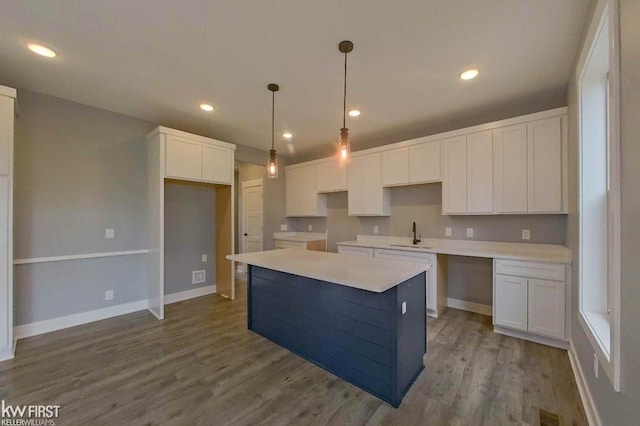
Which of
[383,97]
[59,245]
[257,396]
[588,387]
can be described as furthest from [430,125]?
[59,245]

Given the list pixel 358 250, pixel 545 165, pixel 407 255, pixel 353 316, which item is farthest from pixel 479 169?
pixel 353 316

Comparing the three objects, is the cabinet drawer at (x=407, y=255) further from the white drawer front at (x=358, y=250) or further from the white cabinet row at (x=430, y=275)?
the white drawer front at (x=358, y=250)

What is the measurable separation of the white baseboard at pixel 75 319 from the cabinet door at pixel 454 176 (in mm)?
4452

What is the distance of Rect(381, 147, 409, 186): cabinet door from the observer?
160 inches

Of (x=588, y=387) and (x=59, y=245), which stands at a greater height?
(x=59, y=245)

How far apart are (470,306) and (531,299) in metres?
1.04

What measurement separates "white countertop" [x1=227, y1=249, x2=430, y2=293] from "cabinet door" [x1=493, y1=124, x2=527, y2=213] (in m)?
1.62

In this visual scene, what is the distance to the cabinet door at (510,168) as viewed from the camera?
122 inches

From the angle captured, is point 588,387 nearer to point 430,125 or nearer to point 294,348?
point 294,348

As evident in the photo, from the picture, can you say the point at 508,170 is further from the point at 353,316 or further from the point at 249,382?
the point at 249,382

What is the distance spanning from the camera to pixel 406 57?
2.37 meters

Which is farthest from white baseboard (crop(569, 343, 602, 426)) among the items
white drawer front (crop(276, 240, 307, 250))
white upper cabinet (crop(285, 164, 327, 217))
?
white upper cabinet (crop(285, 164, 327, 217))

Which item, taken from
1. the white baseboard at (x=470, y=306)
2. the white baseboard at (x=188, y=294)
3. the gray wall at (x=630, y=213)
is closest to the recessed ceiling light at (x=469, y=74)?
the gray wall at (x=630, y=213)

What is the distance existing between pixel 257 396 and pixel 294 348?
0.68 m
